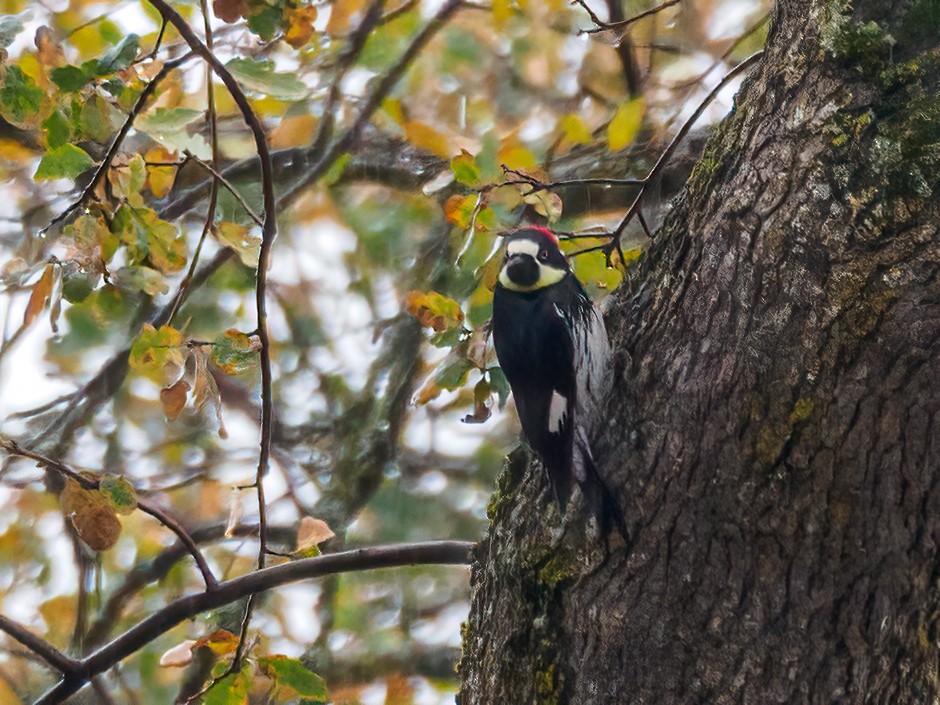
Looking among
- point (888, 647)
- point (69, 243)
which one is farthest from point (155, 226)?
point (888, 647)

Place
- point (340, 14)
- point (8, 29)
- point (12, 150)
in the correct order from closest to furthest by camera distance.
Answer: point (8, 29) < point (12, 150) < point (340, 14)

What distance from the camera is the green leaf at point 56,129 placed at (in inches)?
78.9

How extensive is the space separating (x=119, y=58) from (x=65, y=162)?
255mm

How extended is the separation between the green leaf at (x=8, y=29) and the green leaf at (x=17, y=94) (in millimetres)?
48

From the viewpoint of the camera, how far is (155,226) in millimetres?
2232

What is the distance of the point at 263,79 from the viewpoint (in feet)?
6.66

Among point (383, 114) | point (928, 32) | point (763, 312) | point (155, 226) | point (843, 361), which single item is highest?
point (383, 114)

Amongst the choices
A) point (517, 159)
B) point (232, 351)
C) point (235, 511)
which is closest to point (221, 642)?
point (235, 511)

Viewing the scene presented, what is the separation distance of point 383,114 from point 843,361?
304 centimetres

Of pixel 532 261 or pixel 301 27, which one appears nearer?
pixel 301 27

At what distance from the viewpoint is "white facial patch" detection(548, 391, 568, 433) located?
2164 millimetres

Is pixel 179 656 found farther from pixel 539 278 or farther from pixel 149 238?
pixel 539 278

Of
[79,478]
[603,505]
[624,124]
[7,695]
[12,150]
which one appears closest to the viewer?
[603,505]

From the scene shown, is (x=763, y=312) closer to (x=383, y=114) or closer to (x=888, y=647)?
(x=888, y=647)
